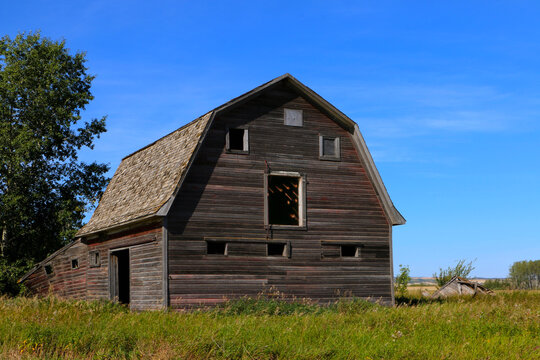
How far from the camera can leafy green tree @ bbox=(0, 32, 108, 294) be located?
34.1 metres

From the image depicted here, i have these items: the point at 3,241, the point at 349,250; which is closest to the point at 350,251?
the point at 349,250

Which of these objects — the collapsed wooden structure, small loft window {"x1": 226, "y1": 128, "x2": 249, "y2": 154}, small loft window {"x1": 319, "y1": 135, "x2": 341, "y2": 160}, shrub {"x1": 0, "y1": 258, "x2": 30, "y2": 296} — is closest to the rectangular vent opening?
small loft window {"x1": 319, "y1": 135, "x2": 341, "y2": 160}

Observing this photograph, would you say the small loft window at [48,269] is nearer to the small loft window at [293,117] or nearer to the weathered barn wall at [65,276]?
the weathered barn wall at [65,276]

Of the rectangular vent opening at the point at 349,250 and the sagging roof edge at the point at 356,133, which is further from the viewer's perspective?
the rectangular vent opening at the point at 349,250

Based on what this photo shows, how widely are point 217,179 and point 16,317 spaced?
28.6ft

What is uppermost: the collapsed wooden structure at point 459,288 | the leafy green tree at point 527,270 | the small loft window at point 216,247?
the small loft window at point 216,247

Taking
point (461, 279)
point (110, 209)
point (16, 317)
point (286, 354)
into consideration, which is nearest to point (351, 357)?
point (286, 354)

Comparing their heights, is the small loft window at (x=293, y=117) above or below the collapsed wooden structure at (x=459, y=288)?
above

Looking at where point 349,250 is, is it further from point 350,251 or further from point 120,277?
point 120,277

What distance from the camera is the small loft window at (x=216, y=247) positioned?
66.1 feet

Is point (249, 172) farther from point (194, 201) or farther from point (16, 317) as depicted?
point (16, 317)

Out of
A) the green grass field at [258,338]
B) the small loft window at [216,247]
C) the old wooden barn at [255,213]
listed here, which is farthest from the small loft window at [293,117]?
the green grass field at [258,338]

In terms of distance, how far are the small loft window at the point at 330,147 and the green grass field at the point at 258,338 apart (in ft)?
27.1

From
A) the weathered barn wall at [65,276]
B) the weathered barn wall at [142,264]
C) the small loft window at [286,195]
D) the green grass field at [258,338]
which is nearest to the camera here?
the green grass field at [258,338]
